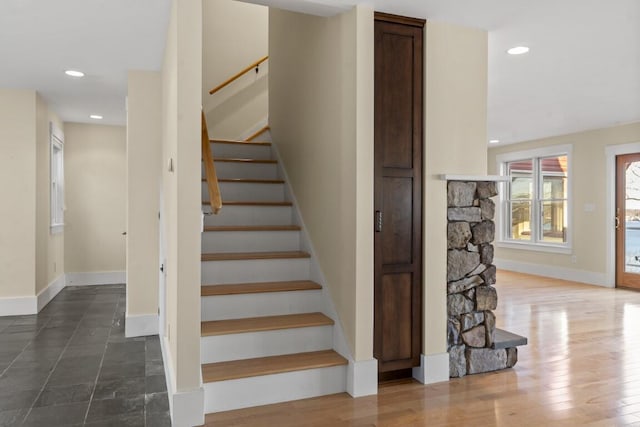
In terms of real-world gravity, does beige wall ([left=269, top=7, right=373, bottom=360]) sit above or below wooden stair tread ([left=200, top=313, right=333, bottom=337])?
above

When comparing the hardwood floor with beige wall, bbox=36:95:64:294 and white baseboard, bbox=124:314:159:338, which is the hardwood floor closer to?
white baseboard, bbox=124:314:159:338

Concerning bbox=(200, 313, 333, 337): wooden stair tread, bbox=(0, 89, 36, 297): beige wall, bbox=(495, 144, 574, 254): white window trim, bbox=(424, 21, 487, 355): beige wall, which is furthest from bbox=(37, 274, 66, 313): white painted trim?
bbox=(495, 144, 574, 254): white window trim

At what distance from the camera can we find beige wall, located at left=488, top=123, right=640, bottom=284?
7.05 metres

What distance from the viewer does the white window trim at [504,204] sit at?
25.2 feet

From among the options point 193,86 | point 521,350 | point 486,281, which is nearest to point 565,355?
point 521,350

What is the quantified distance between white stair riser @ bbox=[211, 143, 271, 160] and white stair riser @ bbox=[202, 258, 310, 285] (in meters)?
1.79

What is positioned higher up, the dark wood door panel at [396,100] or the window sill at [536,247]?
the dark wood door panel at [396,100]

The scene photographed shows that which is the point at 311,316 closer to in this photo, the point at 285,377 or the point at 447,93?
the point at 285,377

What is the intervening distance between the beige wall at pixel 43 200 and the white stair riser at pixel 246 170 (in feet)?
7.70

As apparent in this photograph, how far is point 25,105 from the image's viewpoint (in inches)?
199

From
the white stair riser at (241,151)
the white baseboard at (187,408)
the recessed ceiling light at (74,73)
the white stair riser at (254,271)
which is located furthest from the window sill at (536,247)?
the recessed ceiling light at (74,73)

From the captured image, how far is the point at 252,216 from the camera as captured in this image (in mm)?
4086

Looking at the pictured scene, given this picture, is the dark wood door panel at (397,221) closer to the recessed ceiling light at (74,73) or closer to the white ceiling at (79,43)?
the white ceiling at (79,43)

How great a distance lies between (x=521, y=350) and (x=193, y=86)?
334 centimetres
